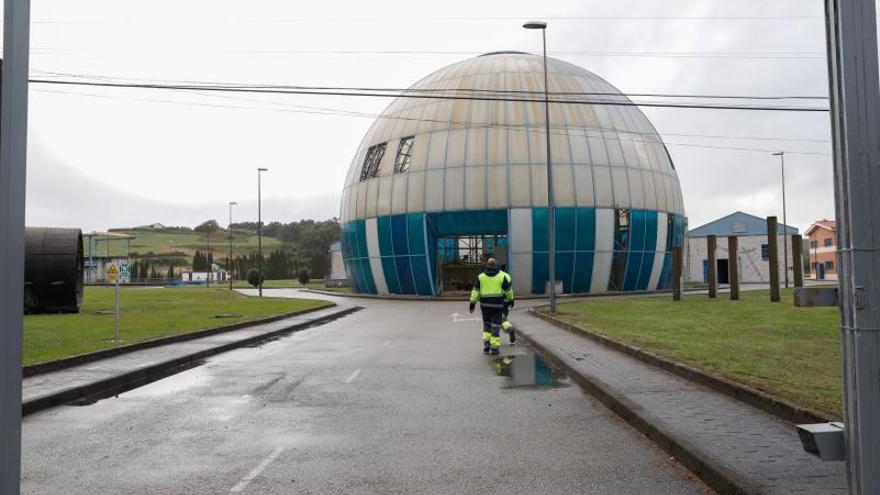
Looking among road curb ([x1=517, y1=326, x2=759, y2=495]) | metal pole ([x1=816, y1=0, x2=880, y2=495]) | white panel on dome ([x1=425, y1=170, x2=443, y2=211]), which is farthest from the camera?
white panel on dome ([x1=425, y1=170, x2=443, y2=211])

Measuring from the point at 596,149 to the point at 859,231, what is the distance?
121ft

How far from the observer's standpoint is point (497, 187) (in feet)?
125

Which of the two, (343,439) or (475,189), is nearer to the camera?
(343,439)

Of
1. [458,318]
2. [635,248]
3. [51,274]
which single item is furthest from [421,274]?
[51,274]

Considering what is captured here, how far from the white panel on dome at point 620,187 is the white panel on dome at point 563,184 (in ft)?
9.32

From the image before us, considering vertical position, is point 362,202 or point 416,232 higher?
point 362,202

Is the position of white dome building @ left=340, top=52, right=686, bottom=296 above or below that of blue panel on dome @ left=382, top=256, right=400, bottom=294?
above

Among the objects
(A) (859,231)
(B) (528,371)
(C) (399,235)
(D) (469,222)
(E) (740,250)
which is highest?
(D) (469,222)

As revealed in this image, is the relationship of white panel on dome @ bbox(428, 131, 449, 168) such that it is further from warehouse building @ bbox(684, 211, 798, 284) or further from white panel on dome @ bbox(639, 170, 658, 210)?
warehouse building @ bbox(684, 211, 798, 284)

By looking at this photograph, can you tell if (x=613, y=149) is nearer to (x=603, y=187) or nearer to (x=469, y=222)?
(x=603, y=187)

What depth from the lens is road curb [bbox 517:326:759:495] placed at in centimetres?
480

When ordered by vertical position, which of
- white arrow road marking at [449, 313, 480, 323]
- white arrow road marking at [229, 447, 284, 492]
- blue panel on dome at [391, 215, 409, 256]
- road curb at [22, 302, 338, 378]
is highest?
blue panel on dome at [391, 215, 409, 256]

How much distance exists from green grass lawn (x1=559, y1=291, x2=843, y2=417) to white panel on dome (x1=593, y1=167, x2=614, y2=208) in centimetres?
1562

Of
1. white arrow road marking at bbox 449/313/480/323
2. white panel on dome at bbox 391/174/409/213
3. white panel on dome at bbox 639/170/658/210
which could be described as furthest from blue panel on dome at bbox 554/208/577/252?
white arrow road marking at bbox 449/313/480/323
